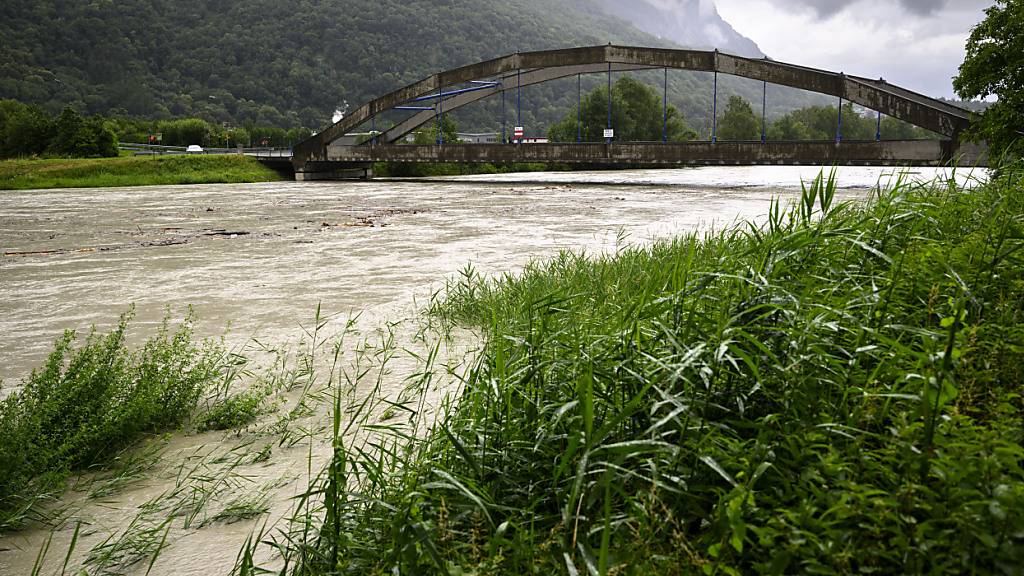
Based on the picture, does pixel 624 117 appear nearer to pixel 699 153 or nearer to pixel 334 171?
pixel 334 171

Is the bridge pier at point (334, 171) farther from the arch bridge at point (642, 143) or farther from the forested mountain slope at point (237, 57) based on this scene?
the forested mountain slope at point (237, 57)

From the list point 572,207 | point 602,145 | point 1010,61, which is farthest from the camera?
point 602,145

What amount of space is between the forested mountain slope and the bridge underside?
166 ft

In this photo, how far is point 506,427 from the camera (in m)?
2.39

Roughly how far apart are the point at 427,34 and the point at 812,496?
124m

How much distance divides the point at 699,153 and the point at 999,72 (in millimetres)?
A: 15498

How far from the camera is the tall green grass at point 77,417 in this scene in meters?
2.70

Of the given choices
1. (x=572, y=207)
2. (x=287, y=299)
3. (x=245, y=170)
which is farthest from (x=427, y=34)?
(x=287, y=299)

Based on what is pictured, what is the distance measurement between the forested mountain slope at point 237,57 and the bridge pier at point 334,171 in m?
46.2

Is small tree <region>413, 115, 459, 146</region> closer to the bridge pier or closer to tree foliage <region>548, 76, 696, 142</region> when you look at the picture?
tree foliage <region>548, 76, 696, 142</region>

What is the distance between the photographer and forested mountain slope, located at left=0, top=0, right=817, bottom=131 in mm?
90625

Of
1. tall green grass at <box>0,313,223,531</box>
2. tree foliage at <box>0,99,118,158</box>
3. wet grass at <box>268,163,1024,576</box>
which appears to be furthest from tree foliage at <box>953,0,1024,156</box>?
tree foliage at <box>0,99,118,158</box>

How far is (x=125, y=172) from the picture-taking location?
3120 centimetres

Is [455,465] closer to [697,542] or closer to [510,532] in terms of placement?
[510,532]
